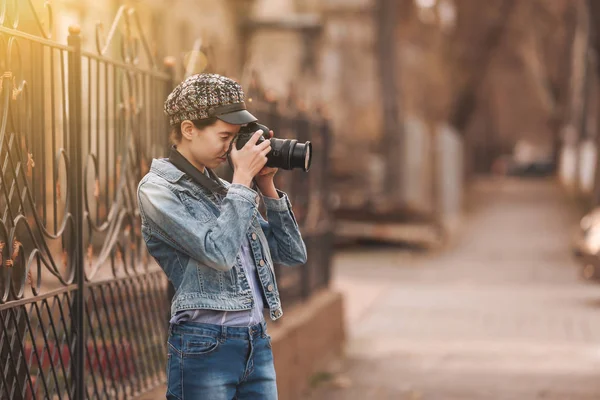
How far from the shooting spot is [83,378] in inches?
188

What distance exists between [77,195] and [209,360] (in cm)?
147

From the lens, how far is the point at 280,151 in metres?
3.53

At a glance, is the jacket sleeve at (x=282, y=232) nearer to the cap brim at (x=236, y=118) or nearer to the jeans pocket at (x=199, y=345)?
the cap brim at (x=236, y=118)

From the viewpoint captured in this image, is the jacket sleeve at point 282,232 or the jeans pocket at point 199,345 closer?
the jeans pocket at point 199,345

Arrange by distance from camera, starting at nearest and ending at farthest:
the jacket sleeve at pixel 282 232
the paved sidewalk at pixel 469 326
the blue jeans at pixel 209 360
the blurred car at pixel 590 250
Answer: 1. the blue jeans at pixel 209 360
2. the jacket sleeve at pixel 282 232
3. the paved sidewalk at pixel 469 326
4. the blurred car at pixel 590 250

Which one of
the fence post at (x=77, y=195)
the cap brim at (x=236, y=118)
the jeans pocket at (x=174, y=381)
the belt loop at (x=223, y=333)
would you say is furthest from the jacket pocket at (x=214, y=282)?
the fence post at (x=77, y=195)

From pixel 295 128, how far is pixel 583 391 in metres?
3.02

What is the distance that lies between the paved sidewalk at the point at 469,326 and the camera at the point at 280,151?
4468 millimetres

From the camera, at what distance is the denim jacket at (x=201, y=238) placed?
344 cm

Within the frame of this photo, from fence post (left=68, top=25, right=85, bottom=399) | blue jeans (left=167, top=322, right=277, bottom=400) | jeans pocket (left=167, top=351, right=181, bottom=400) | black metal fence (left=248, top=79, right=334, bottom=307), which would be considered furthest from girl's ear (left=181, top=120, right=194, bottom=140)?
black metal fence (left=248, top=79, right=334, bottom=307)

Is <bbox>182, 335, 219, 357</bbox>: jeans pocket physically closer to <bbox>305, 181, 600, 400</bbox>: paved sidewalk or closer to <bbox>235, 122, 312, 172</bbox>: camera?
<bbox>235, 122, 312, 172</bbox>: camera

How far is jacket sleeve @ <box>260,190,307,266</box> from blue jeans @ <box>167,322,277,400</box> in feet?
1.31

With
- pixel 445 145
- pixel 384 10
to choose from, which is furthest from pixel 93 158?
pixel 445 145

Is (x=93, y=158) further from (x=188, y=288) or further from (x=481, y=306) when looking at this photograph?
(x=481, y=306)
